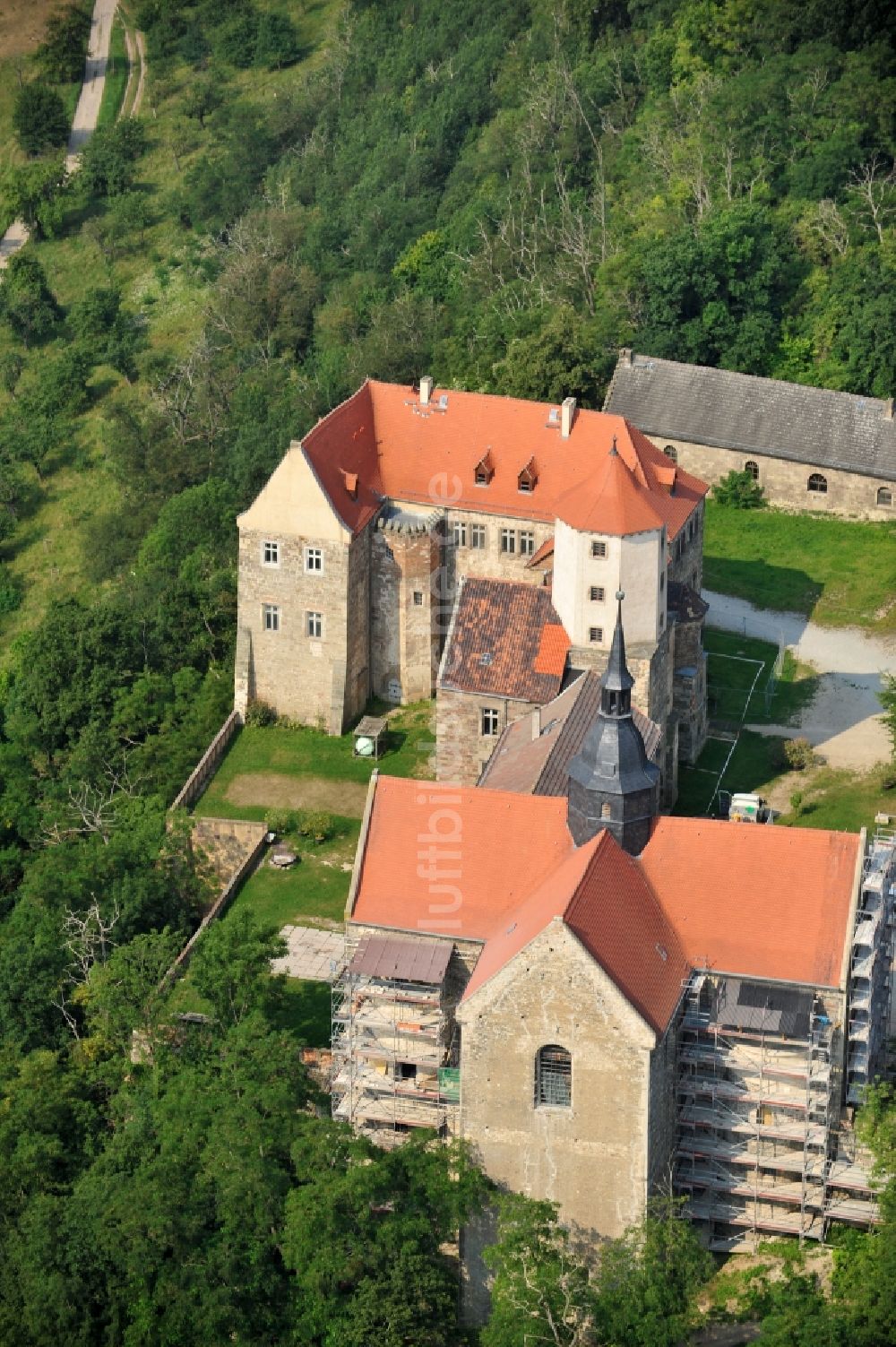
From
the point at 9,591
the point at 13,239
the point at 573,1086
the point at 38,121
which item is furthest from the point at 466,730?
the point at 38,121

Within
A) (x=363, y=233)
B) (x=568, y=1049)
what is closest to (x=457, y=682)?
(x=568, y=1049)

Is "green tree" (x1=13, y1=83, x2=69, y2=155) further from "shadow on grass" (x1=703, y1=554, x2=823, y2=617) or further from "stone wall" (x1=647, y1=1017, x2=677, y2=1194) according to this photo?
"stone wall" (x1=647, y1=1017, x2=677, y2=1194)

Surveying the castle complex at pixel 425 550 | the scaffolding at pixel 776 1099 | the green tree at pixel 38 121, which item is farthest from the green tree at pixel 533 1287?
the green tree at pixel 38 121

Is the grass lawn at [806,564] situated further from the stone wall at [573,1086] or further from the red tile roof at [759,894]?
the stone wall at [573,1086]

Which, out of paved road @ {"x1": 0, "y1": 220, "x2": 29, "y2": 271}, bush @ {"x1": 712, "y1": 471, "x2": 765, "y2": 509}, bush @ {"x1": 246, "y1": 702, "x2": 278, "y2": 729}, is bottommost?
paved road @ {"x1": 0, "y1": 220, "x2": 29, "y2": 271}

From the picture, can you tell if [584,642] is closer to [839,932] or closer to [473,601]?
[473,601]

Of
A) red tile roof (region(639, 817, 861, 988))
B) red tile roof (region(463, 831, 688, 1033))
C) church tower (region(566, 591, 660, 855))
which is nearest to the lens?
red tile roof (region(463, 831, 688, 1033))

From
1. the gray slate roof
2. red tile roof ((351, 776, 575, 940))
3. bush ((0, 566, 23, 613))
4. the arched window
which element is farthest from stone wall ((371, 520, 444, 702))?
bush ((0, 566, 23, 613))
